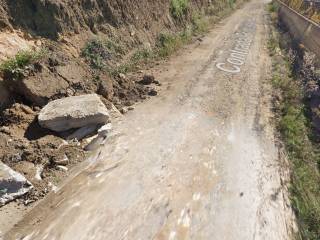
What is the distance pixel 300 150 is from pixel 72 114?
17.1 feet

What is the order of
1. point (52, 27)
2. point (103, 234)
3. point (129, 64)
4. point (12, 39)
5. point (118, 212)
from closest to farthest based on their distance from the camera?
→ point (103, 234) → point (118, 212) → point (12, 39) → point (52, 27) → point (129, 64)

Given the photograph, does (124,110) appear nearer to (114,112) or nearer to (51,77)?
(114,112)

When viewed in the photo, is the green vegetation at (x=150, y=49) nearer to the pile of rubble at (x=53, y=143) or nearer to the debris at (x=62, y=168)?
the pile of rubble at (x=53, y=143)

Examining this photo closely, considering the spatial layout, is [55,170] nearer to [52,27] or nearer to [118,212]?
[118,212]

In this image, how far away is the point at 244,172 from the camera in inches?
230

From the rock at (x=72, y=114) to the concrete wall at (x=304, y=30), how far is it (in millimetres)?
9764

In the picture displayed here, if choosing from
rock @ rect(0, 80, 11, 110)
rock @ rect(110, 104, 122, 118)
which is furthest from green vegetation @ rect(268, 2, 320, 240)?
rock @ rect(0, 80, 11, 110)

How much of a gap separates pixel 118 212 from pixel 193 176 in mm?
1607

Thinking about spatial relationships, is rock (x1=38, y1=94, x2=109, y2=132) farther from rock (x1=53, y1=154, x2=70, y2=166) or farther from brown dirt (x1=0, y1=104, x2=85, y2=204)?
rock (x1=53, y1=154, x2=70, y2=166)

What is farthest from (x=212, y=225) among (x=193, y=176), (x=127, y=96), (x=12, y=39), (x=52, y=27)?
(x=52, y=27)

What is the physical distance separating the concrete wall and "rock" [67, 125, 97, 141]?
393 inches

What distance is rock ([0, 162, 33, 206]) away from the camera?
462 centimetres

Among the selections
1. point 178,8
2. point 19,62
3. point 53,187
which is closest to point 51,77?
point 19,62

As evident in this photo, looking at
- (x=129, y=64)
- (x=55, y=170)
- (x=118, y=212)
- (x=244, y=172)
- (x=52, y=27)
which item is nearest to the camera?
(x=118, y=212)
